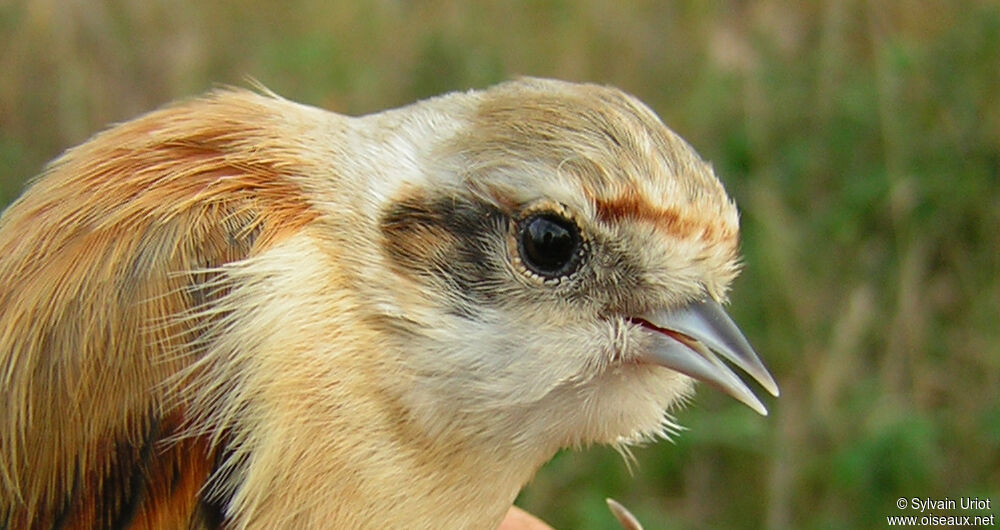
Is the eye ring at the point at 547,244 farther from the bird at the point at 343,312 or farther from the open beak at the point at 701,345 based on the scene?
the open beak at the point at 701,345

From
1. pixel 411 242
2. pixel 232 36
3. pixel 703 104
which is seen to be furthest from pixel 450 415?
pixel 232 36

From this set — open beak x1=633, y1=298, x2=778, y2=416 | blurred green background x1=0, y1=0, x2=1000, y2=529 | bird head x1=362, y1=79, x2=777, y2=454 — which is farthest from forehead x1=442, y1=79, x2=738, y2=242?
blurred green background x1=0, y1=0, x2=1000, y2=529

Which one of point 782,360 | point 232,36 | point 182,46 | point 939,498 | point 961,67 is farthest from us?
point 232,36

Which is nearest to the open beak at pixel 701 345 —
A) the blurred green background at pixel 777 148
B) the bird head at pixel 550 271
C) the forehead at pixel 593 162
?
the bird head at pixel 550 271

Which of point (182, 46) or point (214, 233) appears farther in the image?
point (182, 46)

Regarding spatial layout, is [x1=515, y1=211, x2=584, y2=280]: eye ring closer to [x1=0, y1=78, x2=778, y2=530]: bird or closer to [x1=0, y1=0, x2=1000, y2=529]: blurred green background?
[x1=0, y1=78, x2=778, y2=530]: bird

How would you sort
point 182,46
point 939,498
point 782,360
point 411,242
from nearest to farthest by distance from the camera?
point 411,242, point 939,498, point 782,360, point 182,46

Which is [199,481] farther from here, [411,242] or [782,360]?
[782,360]

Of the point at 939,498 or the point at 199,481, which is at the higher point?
the point at 939,498
